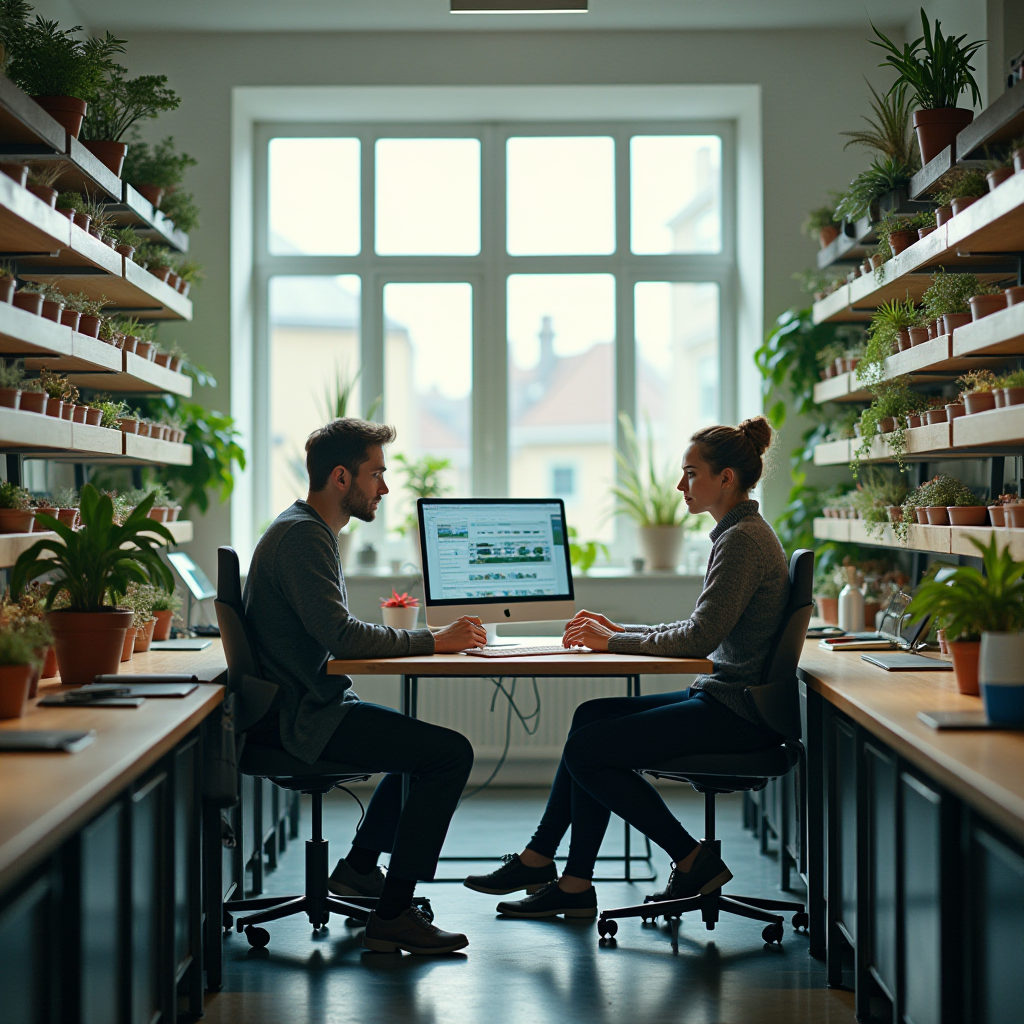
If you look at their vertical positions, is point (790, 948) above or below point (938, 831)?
below

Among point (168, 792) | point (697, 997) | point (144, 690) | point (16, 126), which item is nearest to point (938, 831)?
point (697, 997)

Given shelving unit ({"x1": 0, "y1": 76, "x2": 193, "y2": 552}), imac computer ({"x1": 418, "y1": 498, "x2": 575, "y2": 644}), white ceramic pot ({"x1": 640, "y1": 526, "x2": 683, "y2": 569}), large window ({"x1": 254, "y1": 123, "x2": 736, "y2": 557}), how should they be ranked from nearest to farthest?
shelving unit ({"x1": 0, "y1": 76, "x2": 193, "y2": 552}) < imac computer ({"x1": 418, "y1": 498, "x2": 575, "y2": 644}) < white ceramic pot ({"x1": 640, "y1": 526, "x2": 683, "y2": 569}) < large window ({"x1": 254, "y1": 123, "x2": 736, "y2": 557})

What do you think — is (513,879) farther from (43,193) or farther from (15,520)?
(43,193)

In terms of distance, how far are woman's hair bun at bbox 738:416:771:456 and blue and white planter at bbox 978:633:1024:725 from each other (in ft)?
3.64

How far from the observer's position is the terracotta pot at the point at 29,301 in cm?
260

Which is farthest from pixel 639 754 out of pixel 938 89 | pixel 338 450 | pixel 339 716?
pixel 938 89

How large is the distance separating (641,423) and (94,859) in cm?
390

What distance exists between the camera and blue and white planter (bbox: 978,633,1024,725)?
2043 mm

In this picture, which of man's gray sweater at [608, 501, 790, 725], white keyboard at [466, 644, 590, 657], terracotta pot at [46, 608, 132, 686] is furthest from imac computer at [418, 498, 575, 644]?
terracotta pot at [46, 608, 132, 686]

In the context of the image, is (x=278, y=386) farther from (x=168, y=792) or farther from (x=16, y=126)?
(x=168, y=792)

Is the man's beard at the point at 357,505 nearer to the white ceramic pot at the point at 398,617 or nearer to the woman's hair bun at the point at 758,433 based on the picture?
the white ceramic pot at the point at 398,617

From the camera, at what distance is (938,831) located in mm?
1881

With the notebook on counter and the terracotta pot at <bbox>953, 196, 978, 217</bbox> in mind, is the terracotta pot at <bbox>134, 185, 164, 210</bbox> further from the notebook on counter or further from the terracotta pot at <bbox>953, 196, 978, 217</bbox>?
the terracotta pot at <bbox>953, 196, 978, 217</bbox>

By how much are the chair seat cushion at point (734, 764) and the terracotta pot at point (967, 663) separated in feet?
1.94
